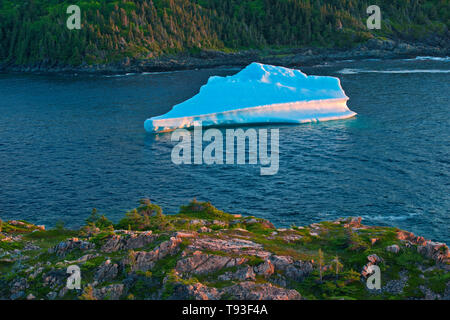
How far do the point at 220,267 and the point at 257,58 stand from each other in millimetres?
131292

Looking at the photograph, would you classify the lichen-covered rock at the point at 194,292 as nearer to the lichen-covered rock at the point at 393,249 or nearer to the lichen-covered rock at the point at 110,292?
the lichen-covered rock at the point at 110,292

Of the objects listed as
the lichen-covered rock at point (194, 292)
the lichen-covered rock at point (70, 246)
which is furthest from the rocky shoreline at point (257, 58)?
the lichen-covered rock at point (194, 292)

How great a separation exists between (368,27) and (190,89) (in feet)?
319

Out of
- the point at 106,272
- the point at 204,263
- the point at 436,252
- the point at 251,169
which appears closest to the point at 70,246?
the point at 106,272

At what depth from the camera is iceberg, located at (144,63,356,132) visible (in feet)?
210

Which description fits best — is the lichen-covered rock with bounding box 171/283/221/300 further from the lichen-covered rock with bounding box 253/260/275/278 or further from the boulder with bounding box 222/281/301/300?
the lichen-covered rock with bounding box 253/260/275/278

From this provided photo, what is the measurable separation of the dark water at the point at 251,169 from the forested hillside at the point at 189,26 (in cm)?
6746

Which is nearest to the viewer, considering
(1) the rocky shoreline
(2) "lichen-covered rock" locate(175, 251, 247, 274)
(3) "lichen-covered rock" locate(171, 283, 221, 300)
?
(3) "lichen-covered rock" locate(171, 283, 221, 300)

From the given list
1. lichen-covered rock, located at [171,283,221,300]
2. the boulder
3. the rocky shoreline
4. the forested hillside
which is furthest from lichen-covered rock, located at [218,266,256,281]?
the forested hillside

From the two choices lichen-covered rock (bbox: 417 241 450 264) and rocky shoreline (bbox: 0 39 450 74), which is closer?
lichen-covered rock (bbox: 417 241 450 264)

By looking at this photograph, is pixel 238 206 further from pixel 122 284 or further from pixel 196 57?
pixel 196 57

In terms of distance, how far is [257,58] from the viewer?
484 feet

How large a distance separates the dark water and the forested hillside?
Answer: 221 ft

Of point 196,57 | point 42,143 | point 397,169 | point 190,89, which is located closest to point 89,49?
point 196,57
